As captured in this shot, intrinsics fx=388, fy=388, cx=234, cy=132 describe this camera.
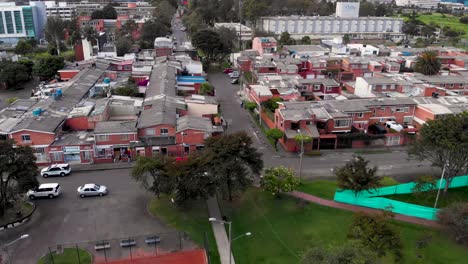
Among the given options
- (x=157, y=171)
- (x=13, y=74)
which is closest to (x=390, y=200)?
(x=157, y=171)

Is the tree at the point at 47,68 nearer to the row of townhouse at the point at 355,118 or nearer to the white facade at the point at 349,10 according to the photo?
the row of townhouse at the point at 355,118

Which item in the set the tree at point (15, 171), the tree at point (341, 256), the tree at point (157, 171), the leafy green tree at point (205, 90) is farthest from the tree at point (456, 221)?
the leafy green tree at point (205, 90)

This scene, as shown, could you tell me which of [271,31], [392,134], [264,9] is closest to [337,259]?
[392,134]

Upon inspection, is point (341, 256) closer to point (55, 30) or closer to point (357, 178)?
point (357, 178)

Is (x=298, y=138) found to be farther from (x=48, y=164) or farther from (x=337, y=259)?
(x=48, y=164)

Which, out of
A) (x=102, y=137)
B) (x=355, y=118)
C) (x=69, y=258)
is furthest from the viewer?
(x=355, y=118)
